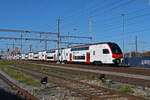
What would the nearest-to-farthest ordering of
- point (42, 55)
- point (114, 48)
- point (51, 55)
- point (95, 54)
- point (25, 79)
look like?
point (25, 79) < point (114, 48) < point (95, 54) < point (51, 55) < point (42, 55)

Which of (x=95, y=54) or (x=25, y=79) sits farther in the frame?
(x=95, y=54)

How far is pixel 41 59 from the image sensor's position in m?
63.9

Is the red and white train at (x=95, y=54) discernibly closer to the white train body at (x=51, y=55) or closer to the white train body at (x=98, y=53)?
the white train body at (x=98, y=53)

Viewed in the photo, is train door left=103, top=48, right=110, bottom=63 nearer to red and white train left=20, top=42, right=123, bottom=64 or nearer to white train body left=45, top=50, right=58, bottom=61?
red and white train left=20, top=42, right=123, bottom=64

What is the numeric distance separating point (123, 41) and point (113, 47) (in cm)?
1107

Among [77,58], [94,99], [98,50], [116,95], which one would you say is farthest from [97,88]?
[77,58]

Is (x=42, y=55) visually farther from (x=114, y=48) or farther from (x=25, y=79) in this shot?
(x=25, y=79)

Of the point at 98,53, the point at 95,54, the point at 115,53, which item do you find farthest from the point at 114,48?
the point at 95,54

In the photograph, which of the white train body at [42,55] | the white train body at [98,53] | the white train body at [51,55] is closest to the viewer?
the white train body at [98,53]

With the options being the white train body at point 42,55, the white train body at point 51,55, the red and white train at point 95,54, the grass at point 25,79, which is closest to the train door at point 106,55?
the red and white train at point 95,54

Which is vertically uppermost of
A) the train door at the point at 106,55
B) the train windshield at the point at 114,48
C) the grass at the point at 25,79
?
the train windshield at the point at 114,48

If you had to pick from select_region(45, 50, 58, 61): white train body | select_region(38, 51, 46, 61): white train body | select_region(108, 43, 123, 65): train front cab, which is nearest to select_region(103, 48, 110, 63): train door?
select_region(108, 43, 123, 65): train front cab

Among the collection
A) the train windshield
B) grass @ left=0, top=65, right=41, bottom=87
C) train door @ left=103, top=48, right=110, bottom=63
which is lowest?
grass @ left=0, top=65, right=41, bottom=87

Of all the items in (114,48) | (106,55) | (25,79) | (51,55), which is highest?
(114,48)
